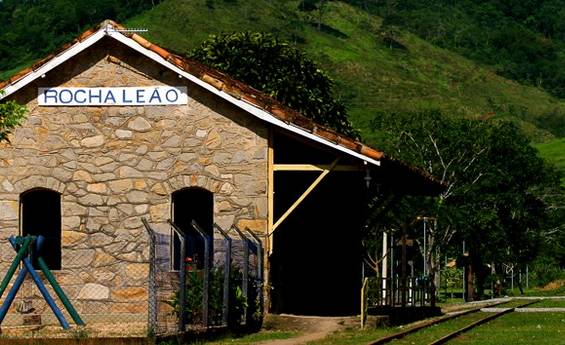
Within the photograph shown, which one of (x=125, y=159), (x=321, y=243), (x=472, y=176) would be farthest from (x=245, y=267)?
(x=472, y=176)

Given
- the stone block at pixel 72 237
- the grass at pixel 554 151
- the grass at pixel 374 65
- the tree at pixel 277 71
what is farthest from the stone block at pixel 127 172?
the grass at pixel 374 65

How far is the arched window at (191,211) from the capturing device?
2300 cm

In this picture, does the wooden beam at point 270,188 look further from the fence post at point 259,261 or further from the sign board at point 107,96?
the sign board at point 107,96

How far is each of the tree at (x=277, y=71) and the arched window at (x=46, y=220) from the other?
42.7 feet

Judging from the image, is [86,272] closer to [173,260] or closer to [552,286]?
[173,260]

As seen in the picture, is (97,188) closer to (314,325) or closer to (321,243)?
(314,325)

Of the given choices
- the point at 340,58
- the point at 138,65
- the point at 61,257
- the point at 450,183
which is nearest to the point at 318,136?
the point at 138,65

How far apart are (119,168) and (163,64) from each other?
203 centimetres

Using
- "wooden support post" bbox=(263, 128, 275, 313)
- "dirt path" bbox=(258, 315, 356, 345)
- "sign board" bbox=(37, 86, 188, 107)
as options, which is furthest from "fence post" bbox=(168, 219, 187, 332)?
"sign board" bbox=(37, 86, 188, 107)

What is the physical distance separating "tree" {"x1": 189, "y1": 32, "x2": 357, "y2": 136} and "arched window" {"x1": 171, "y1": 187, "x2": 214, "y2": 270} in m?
12.6

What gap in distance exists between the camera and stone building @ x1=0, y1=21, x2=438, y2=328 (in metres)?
22.5

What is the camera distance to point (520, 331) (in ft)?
72.0

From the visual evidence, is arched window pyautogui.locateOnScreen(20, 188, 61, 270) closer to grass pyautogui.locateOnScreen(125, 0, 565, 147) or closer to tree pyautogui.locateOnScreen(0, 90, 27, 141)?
tree pyautogui.locateOnScreen(0, 90, 27, 141)

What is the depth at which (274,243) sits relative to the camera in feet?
76.8
